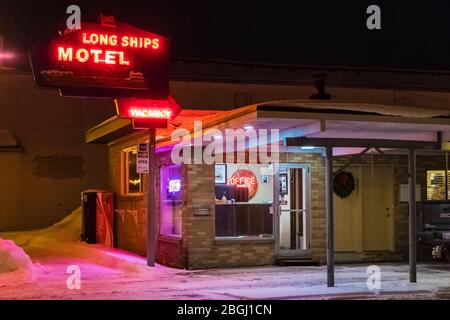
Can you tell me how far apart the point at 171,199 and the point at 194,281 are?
10.3ft

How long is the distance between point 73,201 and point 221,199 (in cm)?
1079

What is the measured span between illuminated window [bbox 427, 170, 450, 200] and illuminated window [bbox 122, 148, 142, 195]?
7667mm

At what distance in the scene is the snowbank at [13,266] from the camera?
12172mm

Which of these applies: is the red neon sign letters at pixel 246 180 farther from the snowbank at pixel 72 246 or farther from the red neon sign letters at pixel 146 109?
the snowbank at pixel 72 246

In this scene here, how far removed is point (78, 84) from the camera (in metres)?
12.9

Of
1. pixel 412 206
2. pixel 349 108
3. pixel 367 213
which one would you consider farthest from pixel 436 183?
pixel 349 108

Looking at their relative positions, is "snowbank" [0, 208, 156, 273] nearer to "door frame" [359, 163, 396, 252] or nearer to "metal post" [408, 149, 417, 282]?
"metal post" [408, 149, 417, 282]

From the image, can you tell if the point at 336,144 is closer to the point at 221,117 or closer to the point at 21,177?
the point at 221,117

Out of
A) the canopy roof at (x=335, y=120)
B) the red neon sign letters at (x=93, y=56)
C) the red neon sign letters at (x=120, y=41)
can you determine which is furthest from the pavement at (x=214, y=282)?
the red neon sign letters at (x=120, y=41)

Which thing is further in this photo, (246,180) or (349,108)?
(246,180)

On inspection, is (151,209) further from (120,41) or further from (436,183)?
(436,183)

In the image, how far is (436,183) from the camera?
16.6 metres

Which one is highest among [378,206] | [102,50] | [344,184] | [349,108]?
[102,50]
